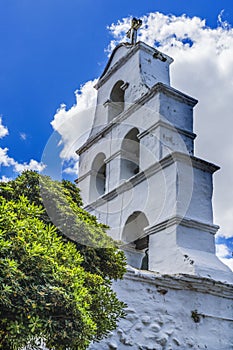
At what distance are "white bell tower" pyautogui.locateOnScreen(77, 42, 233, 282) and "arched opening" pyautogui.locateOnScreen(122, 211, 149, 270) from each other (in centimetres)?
2

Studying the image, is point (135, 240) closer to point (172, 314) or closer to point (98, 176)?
point (98, 176)

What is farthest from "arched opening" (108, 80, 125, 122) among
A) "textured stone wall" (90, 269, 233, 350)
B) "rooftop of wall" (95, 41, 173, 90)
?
"textured stone wall" (90, 269, 233, 350)

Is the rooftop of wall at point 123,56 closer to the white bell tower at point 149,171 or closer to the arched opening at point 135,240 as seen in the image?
the white bell tower at point 149,171

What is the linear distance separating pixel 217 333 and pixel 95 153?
5718 mm

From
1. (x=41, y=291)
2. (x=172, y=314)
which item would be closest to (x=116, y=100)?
(x=172, y=314)

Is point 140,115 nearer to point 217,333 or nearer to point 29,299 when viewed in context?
point 217,333

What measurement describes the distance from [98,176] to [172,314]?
538 centimetres

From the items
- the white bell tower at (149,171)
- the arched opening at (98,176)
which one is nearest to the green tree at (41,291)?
the white bell tower at (149,171)

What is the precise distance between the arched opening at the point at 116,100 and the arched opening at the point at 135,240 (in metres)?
2.88

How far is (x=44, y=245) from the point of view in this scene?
4375 millimetres

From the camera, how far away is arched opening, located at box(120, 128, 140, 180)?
1097cm

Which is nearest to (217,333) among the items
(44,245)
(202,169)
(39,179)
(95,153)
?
(202,169)

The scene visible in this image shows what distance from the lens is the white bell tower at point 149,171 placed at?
890 centimetres

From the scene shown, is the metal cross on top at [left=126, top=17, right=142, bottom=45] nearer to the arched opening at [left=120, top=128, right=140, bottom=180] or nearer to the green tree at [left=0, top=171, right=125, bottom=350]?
the arched opening at [left=120, top=128, right=140, bottom=180]
